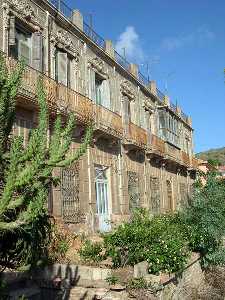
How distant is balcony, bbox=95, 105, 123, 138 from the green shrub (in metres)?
5.74

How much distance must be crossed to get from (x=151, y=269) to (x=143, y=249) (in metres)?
0.67

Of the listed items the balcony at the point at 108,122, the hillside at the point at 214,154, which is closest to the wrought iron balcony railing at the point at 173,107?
the balcony at the point at 108,122

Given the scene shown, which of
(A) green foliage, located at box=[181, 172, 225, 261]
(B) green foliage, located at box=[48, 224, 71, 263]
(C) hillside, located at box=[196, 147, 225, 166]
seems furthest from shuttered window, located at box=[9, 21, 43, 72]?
(C) hillside, located at box=[196, 147, 225, 166]

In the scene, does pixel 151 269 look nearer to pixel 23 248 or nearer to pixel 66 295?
pixel 66 295

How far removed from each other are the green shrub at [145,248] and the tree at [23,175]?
4.91 metres

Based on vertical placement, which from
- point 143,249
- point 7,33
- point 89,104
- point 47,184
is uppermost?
point 7,33

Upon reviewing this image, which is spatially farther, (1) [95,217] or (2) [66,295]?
(1) [95,217]

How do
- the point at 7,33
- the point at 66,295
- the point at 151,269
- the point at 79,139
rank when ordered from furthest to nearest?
the point at 79,139 → the point at 7,33 → the point at 151,269 → the point at 66,295

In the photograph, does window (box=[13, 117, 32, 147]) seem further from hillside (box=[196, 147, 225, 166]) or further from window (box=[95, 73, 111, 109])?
hillside (box=[196, 147, 225, 166])

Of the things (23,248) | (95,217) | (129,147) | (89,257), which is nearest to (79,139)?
(95,217)

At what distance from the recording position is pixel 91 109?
16.5 metres

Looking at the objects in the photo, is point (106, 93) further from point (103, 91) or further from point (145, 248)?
point (145, 248)

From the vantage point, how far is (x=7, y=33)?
43.9 feet

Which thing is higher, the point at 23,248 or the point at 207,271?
the point at 23,248
